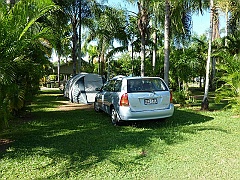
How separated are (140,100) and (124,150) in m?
2.12

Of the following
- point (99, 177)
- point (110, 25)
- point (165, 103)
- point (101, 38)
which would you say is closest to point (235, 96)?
point (165, 103)

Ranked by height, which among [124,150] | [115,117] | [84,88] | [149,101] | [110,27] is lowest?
[124,150]

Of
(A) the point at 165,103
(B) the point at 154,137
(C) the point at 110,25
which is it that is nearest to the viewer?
(B) the point at 154,137

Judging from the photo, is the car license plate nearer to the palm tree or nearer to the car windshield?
the car windshield

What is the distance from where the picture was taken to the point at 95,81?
1448 centimetres

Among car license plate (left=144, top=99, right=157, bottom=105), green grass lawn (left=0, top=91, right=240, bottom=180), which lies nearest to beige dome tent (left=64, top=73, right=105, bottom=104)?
green grass lawn (left=0, top=91, right=240, bottom=180)

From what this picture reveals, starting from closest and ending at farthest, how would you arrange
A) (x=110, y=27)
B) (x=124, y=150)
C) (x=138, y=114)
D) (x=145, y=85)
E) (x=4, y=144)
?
(x=124, y=150), (x=4, y=144), (x=138, y=114), (x=145, y=85), (x=110, y=27)

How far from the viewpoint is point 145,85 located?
7.54 metres

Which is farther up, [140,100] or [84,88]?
[84,88]

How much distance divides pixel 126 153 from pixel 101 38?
14777 millimetres

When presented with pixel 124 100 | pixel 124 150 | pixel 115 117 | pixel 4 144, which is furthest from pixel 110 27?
pixel 124 150

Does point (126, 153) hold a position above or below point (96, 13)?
below

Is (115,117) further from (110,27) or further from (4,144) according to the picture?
(110,27)

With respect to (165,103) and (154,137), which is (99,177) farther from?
(165,103)
